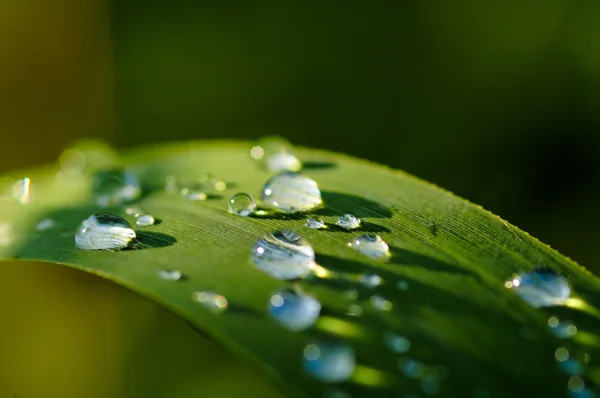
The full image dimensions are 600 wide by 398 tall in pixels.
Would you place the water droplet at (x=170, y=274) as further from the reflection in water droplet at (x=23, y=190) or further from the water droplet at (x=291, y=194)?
the reflection in water droplet at (x=23, y=190)

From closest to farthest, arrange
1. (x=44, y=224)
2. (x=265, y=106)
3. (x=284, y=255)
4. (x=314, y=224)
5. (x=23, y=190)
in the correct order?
(x=284, y=255), (x=314, y=224), (x=44, y=224), (x=23, y=190), (x=265, y=106)

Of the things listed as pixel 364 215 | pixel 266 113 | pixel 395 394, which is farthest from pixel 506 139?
pixel 395 394

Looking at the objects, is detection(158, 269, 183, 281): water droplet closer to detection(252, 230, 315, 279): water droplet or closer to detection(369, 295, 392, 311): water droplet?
detection(252, 230, 315, 279): water droplet

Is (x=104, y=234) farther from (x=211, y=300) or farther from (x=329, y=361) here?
(x=329, y=361)

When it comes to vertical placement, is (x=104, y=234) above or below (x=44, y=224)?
above

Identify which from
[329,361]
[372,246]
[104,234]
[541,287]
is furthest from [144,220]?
[541,287]

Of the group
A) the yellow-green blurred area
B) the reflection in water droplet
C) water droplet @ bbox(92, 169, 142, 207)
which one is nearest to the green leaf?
water droplet @ bbox(92, 169, 142, 207)
